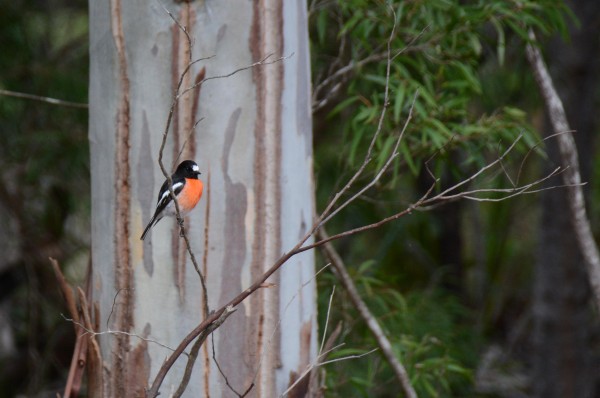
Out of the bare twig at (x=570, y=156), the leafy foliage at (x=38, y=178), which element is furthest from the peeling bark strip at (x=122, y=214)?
the leafy foliage at (x=38, y=178)

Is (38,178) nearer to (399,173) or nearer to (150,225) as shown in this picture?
(399,173)

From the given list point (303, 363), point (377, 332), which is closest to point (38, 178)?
point (377, 332)

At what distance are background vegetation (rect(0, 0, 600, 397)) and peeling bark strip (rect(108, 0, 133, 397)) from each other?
2.22 ft

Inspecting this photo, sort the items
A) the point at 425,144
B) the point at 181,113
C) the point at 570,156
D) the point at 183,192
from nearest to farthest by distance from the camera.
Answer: the point at 183,192 < the point at 181,113 < the point at 425,144 < the point at 570,156

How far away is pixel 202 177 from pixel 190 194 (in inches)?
3.4

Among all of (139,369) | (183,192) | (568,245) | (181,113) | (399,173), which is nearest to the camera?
(183,192)

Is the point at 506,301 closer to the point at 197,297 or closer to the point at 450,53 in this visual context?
the point at 450,53

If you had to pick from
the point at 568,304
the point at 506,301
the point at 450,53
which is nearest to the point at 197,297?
the point at 450,53

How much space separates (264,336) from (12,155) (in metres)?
3.37

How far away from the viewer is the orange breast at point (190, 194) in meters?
1.80

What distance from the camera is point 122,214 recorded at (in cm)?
196

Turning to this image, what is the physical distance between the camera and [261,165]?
6.31ft

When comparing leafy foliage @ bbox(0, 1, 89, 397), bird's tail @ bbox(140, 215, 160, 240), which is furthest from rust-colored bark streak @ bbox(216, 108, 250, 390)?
leafy foliage @ bbox(0, 1, 89, 397)

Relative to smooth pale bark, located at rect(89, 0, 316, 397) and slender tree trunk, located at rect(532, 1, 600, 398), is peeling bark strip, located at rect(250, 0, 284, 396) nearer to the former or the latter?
smooth pale bark, located at rect(89, 0, 316, 397)
